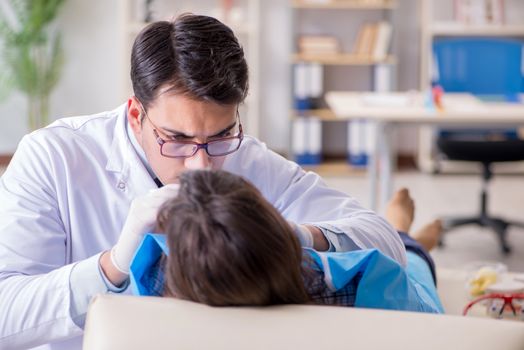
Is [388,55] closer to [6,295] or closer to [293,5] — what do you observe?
[293,5]

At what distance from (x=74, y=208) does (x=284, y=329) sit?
70 centimetres

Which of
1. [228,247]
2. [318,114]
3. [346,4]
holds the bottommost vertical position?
[318,114]

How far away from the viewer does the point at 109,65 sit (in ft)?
19.7

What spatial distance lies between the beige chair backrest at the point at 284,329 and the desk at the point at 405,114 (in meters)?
2.83

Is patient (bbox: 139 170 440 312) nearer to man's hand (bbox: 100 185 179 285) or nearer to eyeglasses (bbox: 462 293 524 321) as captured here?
man's hand (bbox: 100 185 179 285)

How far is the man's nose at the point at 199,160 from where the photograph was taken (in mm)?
1575

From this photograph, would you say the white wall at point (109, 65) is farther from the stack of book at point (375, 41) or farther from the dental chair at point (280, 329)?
the dental chair at point (280, 329)

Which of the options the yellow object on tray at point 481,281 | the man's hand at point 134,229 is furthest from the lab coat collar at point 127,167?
the yellow object on tray at point 481,281

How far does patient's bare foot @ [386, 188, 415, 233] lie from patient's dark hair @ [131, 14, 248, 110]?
3.44ft

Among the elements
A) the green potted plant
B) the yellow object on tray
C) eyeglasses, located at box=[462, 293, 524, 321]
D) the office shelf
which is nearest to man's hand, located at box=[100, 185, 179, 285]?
eyeglasses, located at box=[462, 293, 524, 321]

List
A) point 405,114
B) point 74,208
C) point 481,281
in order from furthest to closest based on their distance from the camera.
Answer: point 405,114, point 481,281, point 74,208

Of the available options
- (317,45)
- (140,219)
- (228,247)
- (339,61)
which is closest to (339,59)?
(339,61)

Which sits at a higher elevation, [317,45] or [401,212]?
[317,45]

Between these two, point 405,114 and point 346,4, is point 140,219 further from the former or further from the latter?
point 346,4
